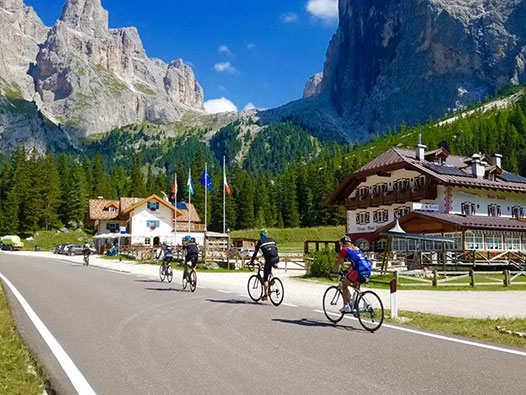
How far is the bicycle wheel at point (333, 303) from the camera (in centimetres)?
1090

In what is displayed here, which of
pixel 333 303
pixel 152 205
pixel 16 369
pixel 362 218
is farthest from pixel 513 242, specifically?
pixel 152 205

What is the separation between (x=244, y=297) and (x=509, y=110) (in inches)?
6938

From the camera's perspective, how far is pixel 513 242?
147ft

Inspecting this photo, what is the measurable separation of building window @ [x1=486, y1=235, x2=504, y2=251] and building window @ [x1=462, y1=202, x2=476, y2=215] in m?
3.18

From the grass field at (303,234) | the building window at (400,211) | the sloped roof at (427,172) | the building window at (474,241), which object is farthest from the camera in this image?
the grass field at (303,234)

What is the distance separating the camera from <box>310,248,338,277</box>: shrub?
26516 mm

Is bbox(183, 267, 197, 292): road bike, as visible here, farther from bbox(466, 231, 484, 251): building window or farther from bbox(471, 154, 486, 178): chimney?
bbox(471, 154, 486, 178): chimney

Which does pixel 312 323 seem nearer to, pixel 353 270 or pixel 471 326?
pixel 353 270

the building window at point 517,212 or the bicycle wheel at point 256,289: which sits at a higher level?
the building window at point 517,212

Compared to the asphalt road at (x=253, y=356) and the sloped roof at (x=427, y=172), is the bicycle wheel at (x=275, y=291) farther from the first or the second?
the sloped roof at (x=427, y=172)

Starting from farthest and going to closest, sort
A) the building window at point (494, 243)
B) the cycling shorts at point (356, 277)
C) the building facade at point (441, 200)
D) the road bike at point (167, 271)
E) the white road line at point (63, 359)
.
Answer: the building window at point (494, 243) < the building facade at point (441, 200) < the road bike at point (167, 271) < the cycling shorts at point (356, 277) < the white road line at point (63, 359)

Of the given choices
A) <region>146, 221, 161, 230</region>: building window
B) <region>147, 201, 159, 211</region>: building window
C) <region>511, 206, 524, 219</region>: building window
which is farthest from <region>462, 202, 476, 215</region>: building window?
<region>147, 201, 159, 211</region>: building window

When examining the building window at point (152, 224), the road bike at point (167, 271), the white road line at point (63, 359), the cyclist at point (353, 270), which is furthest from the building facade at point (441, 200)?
the white road line at point (63, 359)

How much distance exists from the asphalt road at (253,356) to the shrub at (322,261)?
14243 millimetres
